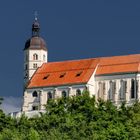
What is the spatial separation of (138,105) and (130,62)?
17.7 meters

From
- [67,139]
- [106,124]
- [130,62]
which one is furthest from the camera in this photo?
[130,62]

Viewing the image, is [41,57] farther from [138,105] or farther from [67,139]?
[67,139]

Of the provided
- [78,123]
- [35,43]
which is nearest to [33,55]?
[35,43]

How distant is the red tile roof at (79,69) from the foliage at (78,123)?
16.0m

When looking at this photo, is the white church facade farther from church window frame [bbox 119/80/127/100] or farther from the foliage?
the foliage

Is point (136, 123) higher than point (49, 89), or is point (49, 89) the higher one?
point (49, 89)

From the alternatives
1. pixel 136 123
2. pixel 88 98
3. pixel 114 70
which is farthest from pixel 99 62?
pixel 136 123

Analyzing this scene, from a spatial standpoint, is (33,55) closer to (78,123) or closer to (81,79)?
(81,79)

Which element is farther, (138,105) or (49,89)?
(49,89)

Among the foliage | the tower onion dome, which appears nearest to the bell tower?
the tower onion dome

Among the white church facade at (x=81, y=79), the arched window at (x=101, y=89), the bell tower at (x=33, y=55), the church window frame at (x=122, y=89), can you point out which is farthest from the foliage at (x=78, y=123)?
the bell tower at (x=33, y=55)

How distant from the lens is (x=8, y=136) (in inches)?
5241

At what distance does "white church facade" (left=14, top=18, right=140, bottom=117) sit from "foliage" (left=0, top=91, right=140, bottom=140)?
48.4 feet

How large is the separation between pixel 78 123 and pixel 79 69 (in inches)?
1500
